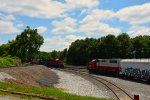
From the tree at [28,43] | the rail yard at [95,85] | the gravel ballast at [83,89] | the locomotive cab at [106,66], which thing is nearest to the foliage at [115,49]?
the tree at [28,43]

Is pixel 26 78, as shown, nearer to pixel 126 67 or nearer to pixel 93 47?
pixel 126 67

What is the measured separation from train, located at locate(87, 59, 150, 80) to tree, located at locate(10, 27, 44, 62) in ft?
206

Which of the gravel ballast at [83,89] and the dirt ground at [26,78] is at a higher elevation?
the dirt ground at [26,78]

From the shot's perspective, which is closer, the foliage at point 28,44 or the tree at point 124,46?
the tree at point 124,46

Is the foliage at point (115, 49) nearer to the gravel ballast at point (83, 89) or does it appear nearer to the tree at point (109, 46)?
the tree at point (109, 46)

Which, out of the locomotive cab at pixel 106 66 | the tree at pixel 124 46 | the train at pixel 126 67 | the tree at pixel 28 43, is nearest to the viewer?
the train at pixel 126 67

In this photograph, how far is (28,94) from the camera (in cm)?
2133

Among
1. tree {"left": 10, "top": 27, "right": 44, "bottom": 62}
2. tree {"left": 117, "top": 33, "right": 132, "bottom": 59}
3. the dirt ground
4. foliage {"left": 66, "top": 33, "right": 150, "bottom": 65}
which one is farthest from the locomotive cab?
tree {"left": 10, "top": 27, "right": 44, "bottom": 62}

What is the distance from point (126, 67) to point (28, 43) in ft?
281

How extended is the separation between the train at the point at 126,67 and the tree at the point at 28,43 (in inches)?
2473

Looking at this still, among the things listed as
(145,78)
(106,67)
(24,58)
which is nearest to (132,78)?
(145,78)

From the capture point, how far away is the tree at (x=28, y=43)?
14225 centimetres

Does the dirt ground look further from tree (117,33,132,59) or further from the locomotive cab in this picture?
tree (117,33,132,59)

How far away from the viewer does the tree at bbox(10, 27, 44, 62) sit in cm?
14225
